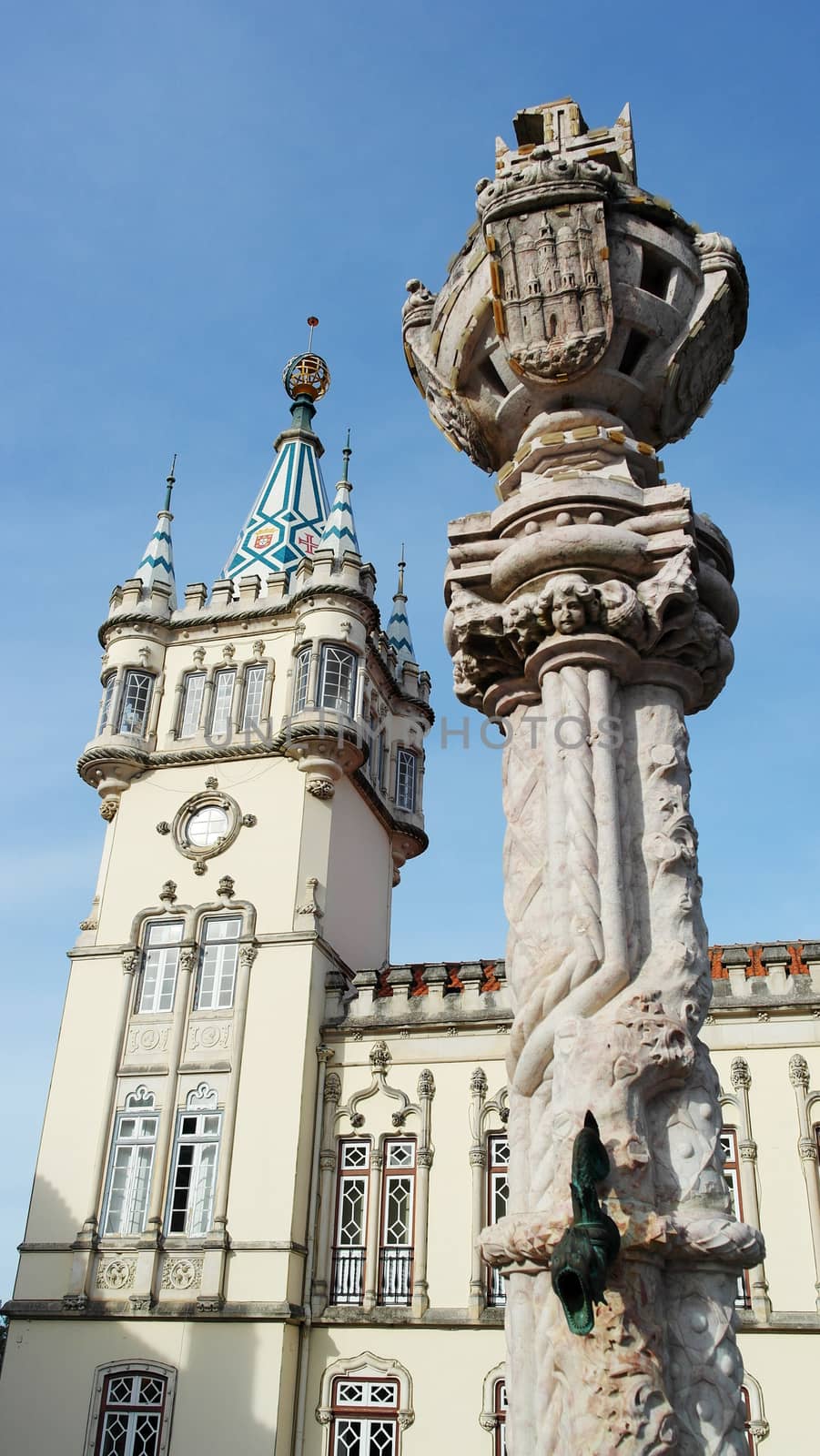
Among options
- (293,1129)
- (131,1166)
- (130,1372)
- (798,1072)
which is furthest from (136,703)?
(798,1072)

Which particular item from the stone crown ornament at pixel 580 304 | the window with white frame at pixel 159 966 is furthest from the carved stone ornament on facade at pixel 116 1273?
the stone crown ornament at pixel 580 304

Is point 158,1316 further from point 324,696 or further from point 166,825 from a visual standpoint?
point 324,696

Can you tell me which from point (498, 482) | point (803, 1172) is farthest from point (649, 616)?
point (803, 1172)

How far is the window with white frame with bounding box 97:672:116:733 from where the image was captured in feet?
90.6

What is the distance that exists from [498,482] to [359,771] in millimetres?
→ 21065

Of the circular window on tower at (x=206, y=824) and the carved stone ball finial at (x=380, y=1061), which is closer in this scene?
the carved stone ball finial at (x=380, y=1061)

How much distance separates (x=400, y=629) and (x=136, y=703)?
790 centimetres

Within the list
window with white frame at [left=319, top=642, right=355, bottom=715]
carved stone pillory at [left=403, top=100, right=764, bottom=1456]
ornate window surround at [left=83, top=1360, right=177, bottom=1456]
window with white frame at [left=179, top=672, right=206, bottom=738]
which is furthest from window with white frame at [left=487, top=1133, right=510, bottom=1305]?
carved stone pillory at [left=403, top=100, right=764, bottom=1456]

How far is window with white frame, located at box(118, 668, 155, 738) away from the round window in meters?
2.46

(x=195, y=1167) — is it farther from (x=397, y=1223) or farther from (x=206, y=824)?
(x=206, y=824)

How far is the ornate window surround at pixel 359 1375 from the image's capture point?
2038 centimetres

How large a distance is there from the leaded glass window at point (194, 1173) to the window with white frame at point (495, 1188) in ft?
15.6

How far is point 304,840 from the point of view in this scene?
81.8ft

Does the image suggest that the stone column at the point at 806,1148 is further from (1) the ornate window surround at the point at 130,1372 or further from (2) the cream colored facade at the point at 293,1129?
(1) the ornate window surround at the point at 130,1372
